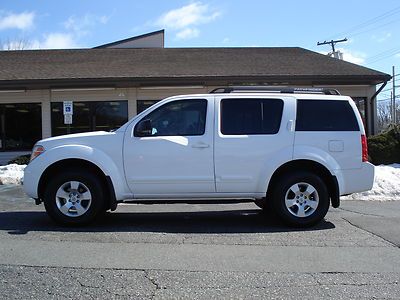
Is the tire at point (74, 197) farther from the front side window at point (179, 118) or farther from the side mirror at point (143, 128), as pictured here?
the front side window at point (179, 118)

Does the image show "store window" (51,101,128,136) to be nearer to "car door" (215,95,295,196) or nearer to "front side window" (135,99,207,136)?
"front side window" (135,99,207,136)

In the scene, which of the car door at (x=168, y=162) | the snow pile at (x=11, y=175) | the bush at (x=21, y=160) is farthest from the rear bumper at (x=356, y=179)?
the bush at (x=21, y=160)

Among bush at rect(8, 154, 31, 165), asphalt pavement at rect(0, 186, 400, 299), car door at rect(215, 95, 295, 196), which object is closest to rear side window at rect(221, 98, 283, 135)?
car door at rect(215, 95, 295, 196)

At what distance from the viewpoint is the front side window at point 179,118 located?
7.46 m

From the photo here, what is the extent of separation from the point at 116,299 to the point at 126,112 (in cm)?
1504

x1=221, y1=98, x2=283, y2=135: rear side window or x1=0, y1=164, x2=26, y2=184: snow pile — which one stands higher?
x1=221, y1=98, x2=283, y2=135: rear side window

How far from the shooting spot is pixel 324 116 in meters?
7.61

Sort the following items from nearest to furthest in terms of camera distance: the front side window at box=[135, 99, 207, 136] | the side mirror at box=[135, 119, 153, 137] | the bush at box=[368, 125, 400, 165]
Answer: the side mirror at box=[135, 119, 153, 137] < the front side window at box=[135, 99, 207, 136] < the bush at box=[368, 125, 400, 165]

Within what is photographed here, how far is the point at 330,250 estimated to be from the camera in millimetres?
6164

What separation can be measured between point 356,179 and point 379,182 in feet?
16.5

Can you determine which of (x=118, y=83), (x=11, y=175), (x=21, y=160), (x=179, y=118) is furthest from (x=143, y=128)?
(x=21, y=160)

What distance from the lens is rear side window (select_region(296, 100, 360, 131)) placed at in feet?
24.8

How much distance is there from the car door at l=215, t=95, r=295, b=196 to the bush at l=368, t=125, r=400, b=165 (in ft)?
32.9

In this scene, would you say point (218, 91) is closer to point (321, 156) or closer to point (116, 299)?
point (321, 156)
